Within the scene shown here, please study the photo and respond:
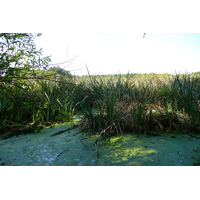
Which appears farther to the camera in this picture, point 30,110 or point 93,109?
point 30,110

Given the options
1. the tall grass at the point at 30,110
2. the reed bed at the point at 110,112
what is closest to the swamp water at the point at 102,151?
the reed bed at the point at 110,112

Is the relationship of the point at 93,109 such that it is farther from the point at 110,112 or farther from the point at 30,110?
the point at 30,110

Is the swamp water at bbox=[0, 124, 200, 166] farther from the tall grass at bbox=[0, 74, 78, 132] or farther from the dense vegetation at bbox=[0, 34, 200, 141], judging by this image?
the tall grass at bbox=[0, 74, 78, 132]

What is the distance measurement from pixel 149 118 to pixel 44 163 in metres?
1.23

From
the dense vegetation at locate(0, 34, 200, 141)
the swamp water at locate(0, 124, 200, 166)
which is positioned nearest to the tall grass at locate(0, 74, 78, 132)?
the dense vegetation at locate(0, 34, 200, 141)

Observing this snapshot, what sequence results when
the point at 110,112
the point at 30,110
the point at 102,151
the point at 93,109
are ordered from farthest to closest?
the point at 30,110 < the point at 93,109 < the point at 110,112 < the point at 102,151

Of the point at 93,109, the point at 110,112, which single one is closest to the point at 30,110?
the point at 93,109

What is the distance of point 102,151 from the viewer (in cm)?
155

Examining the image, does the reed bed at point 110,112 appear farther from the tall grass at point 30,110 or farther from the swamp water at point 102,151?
the swamp water at point 102,151

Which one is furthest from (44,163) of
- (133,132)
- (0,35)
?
(0,35)

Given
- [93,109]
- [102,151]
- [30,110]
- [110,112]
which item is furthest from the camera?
[30,110]

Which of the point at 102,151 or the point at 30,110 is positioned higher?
the point at 30,110

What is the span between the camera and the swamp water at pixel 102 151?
1.35 metres

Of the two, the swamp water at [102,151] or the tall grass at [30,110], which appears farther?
the tall grass at [30,110]
